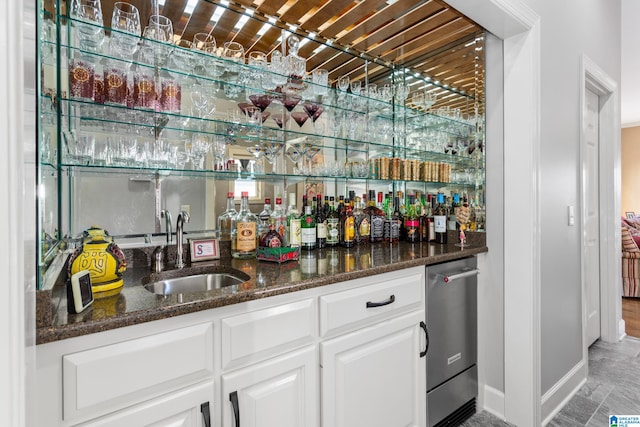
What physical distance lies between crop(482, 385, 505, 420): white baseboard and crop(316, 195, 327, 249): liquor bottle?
1335 mm

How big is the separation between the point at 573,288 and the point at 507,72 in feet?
5.05

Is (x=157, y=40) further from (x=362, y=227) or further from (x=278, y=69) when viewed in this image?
(x=362, y=227)

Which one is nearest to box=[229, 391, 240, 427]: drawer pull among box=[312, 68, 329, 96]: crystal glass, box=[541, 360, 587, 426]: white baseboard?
box=[312, 68, 329, 96]: crystal glass

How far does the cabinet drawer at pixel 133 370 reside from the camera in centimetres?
81

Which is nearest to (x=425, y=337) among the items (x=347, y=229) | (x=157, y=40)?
(x=347, y=229)

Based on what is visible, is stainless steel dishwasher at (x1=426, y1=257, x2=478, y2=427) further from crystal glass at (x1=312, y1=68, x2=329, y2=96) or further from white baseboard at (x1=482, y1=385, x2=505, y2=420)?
crystal glass at (x1=312, y1=68, x2=329, y2=96)

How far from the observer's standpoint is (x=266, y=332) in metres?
1.12

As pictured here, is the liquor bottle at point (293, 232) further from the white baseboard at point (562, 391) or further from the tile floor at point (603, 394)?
the white baseboard at point (562, 391)

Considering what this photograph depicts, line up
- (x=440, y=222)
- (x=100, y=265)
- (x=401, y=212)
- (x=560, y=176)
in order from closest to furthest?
1. (x=100, y=265)
2. (x=560, y=176)
3. (x=440, y=222)
4. (x=401, y=212)

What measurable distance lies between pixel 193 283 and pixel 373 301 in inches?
31.3

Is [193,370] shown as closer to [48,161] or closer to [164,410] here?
[164,410]

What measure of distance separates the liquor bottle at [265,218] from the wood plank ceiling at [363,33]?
102 centimetres

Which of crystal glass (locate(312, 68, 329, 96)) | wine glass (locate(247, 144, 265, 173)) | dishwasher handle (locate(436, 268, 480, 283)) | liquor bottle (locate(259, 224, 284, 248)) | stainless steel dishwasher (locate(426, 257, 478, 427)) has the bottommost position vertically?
stainless steel dishwasher (locate(426, 257, 478, 427))

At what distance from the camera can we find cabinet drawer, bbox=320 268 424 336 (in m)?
1.29
